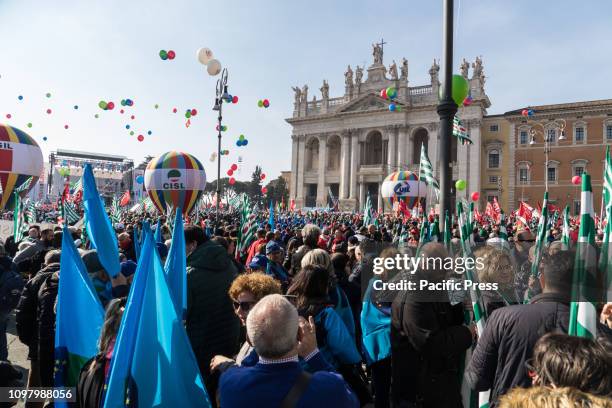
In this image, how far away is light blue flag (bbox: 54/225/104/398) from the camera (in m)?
2.97

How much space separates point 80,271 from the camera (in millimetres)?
3088

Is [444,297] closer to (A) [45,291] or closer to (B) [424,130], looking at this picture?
(A) [45,291]

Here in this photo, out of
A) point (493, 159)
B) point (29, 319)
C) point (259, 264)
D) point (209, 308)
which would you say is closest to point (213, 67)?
point (259, 264)

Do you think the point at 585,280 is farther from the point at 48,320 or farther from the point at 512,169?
the point at 512,169

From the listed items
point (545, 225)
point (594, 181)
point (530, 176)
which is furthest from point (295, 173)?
point (545, 225)

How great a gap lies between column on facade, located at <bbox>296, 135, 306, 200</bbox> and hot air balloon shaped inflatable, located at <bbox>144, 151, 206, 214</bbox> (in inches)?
1582

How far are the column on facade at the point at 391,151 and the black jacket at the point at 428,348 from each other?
4762 centimetres

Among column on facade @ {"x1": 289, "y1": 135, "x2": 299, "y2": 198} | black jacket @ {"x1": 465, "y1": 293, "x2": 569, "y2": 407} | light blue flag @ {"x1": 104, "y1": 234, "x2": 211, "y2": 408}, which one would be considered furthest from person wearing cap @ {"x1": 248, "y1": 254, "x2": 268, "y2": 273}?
column on facade @ {"x1": 289, "y1": 135, "x2": 299, "y2": 198}

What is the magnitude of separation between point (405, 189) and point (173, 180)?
11.8m

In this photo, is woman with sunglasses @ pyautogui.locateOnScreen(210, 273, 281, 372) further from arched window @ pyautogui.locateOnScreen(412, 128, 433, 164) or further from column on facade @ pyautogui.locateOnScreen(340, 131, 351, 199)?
arched window @ pyautogui.locateOnScreen(412, 128, 433, 164)

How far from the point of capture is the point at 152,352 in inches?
97.3

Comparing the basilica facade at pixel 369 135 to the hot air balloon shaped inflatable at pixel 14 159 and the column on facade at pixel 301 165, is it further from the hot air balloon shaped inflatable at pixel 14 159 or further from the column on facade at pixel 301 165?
the hot air balloon shaped inflatable at pixel 14 159

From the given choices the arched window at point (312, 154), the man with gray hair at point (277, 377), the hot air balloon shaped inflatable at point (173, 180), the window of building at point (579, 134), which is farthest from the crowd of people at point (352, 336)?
the arched window at point (312, 154)

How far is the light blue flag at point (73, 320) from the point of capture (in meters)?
2.97
